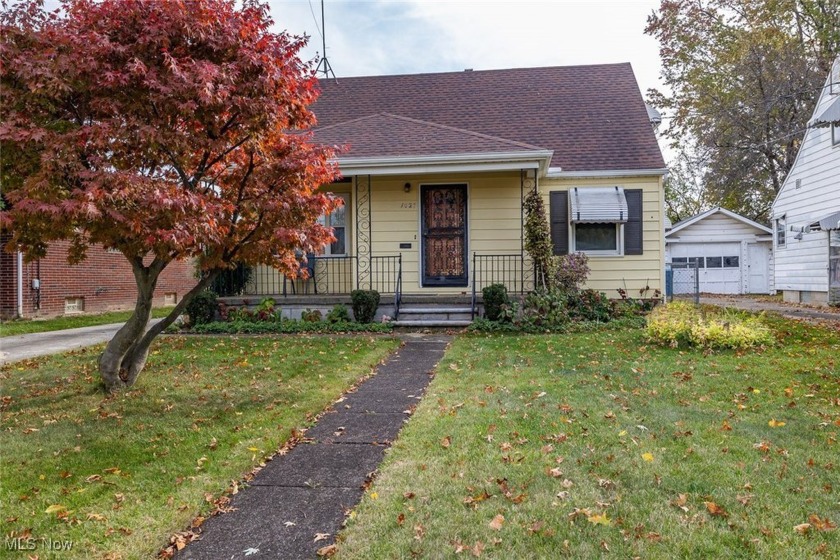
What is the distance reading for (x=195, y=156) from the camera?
4.93 metres

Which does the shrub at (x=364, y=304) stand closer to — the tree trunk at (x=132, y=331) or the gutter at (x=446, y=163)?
the gutter at (x=446, y=163)

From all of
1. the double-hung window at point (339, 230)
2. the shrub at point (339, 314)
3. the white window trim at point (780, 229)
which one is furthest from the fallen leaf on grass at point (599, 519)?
the white window trim at point (780, 229)

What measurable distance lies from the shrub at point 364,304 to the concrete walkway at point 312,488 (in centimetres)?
440

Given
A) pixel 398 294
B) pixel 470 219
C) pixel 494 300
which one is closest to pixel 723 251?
pixel 470 219

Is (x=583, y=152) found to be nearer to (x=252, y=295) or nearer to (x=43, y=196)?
(x=252, y=295)

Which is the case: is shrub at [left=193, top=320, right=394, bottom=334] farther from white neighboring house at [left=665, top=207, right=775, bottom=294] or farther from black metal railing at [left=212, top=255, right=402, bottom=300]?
white neighboring house at [left=665, top=207, right=775, bottom=294]

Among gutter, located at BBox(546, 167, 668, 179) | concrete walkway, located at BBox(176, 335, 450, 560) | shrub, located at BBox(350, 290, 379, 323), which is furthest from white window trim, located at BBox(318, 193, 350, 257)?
concrete walkway, located at BBox(176, 335, 450, 560)

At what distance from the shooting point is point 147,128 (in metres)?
4.22

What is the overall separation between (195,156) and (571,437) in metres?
4.03

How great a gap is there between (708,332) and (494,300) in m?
3.46

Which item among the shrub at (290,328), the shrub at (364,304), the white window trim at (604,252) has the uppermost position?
the white window trim at (604,252)

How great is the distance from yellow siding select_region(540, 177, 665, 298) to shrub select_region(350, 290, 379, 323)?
14.7 feet

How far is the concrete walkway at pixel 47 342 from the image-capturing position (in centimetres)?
745

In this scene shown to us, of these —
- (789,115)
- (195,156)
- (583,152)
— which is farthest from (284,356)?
(789,115)
